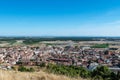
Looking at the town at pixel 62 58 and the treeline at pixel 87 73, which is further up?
the treeline at pixel 87 73

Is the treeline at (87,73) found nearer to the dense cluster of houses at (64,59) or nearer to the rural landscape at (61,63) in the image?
the rural landscape at (61,63)

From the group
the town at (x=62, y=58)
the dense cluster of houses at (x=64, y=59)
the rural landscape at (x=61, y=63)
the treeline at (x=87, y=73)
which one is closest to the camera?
the rural landscape at (x=61, y=63)

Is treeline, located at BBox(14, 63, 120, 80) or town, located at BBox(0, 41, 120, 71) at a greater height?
treeline, located at BBox(14, 63, 120, 80)

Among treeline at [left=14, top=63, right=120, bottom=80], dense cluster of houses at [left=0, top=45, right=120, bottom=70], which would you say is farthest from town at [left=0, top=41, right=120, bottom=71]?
treeline at [left=14, top=63, right=120, bottom=80]

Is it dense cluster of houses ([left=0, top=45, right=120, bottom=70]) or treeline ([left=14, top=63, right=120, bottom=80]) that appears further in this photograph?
dense cluster of houses ([left=0, top=45, right=120, bottom=70])

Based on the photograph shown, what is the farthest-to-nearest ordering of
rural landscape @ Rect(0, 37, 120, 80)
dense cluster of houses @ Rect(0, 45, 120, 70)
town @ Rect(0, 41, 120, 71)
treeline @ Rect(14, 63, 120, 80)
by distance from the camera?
dense cluster of houses @ Rect(0, 45, 120, 70) → town @ Rect(0, 41, 120, 71) → treeline @ Rect(14, 63, 120, 80) → rural landscape @ Rect(0, 37, 120, 80)

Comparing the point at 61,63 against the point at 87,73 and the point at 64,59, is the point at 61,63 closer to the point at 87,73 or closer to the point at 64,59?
the point at 64,59

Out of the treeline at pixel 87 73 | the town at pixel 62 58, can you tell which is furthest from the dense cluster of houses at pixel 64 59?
the treeline at pixel 87 73

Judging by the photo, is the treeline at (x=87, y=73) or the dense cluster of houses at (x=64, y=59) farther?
the dense cluster of houses at (x=64, y=59)

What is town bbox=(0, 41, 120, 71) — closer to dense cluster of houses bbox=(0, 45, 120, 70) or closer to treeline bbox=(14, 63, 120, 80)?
dense cluster of houses bbox=(0, 45, 120, 70)

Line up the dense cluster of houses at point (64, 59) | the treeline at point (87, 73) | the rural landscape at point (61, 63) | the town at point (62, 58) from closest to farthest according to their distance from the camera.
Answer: the rural landscape at point (61, 63) → the treeline at point (87, 73) → the town at point (62, 58) → the dense cluster of houses at point (64, 59)

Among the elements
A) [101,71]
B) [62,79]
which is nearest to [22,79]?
[62,79]

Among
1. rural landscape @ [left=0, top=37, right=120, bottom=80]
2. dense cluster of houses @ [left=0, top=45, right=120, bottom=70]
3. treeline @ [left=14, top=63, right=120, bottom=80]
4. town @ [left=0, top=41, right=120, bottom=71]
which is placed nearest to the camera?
rural landscape @ [left=0, top=37, right=120, bottom=80]
